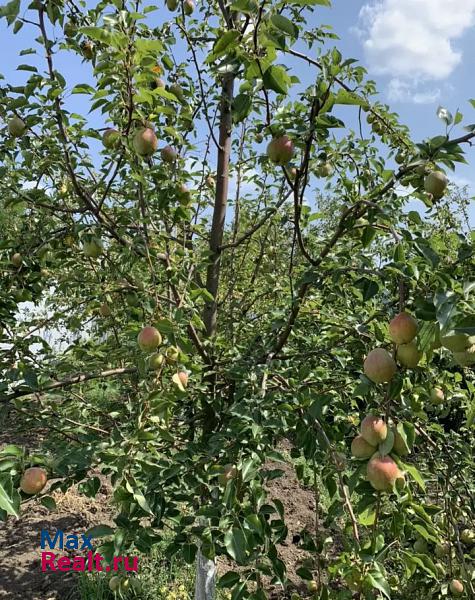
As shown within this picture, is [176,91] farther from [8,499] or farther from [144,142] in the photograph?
[8,499]

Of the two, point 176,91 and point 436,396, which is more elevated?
point 176,91

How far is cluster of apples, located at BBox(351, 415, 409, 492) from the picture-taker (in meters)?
0.97

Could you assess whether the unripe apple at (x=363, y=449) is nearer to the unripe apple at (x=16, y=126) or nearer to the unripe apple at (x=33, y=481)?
the unripe apple at (x=33, y=481)

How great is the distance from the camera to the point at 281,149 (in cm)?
122

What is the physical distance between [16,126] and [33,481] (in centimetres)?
114

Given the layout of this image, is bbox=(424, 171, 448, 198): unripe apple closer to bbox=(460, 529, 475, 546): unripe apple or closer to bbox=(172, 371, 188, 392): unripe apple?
bbox=(172, 371, 188, 392): unripe apple

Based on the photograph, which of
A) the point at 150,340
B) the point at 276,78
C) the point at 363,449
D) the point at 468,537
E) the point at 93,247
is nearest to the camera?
the point at 276,78

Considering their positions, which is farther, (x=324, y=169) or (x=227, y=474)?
(x=324, y=169)

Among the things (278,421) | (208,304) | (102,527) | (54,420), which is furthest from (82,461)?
(208,304)

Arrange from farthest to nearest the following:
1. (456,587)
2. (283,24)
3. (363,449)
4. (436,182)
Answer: (456,587) < (436,182) < (363,449) < (283,24)

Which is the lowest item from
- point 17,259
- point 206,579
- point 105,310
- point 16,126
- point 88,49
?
point 206,579

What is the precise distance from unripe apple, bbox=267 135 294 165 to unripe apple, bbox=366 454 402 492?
76 cm

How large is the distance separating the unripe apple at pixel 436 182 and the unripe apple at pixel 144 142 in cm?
75

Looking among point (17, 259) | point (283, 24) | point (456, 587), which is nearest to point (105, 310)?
point (17, 259)
